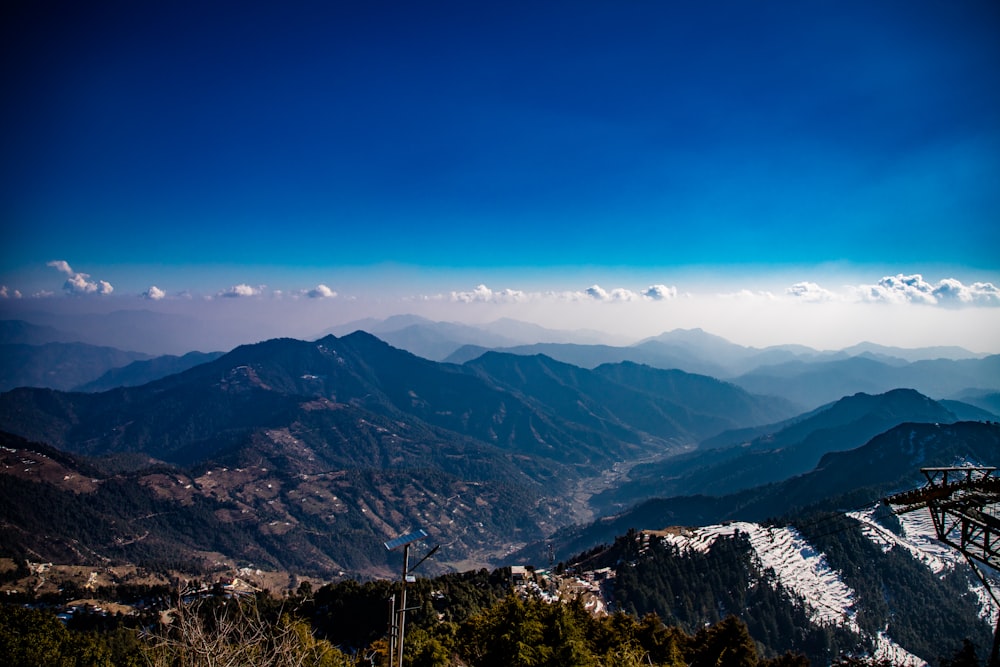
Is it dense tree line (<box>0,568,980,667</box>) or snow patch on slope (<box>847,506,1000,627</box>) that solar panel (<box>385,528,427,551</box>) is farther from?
snow patch on slope (<box>847,506,1000,627</box>)

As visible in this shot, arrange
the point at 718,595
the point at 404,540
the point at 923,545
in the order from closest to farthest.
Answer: the point at 404,540 < the point at 718,595 < the point at 923,545

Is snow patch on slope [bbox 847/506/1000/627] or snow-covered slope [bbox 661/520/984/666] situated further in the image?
snow patch on slope [bbox 847/506/1000/627]

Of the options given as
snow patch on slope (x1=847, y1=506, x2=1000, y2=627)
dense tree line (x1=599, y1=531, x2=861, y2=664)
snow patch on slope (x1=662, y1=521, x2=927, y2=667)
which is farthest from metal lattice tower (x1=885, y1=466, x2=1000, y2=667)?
snow patch on slope (x1=847, y1=506, x2=1000, y2=627)

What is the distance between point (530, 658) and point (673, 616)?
72.9m

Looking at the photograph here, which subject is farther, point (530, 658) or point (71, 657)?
point (71, 657)

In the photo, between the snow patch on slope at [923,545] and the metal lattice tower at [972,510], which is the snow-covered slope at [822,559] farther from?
the metal lattice tower at [972,510]

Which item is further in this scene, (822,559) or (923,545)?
(923,545)

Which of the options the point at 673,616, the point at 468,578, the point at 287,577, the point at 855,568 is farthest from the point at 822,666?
the point at 287,577

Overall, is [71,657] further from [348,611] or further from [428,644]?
[348,611]

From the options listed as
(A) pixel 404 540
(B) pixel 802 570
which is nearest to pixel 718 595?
(B) pixel 802 570

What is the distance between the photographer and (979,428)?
165 m

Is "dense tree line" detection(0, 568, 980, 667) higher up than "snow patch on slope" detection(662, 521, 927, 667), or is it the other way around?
"dense tree line" detection(0, 568, 980, 667)

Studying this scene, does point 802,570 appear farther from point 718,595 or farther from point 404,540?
point 404,540

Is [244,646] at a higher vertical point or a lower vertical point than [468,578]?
higher
